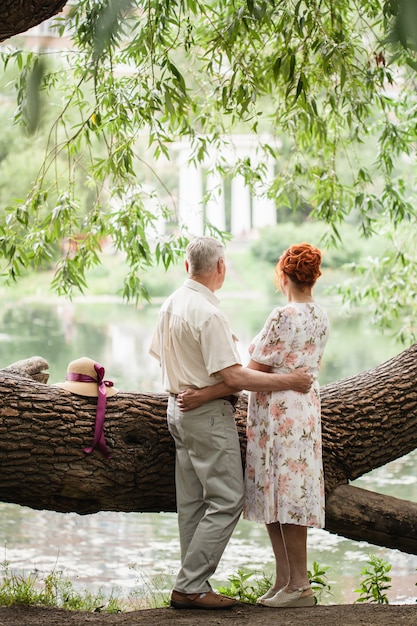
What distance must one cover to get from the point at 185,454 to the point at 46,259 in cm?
180

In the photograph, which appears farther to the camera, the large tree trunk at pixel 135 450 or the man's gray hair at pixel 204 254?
the large tree trunk at pixel 135 450

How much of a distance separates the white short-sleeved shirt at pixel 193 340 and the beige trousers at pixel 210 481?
0.13 meters

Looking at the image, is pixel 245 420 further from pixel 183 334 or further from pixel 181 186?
pixel 181 186

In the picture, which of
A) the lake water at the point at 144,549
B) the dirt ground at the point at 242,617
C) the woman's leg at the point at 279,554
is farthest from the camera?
the lake water at the point at 144,549

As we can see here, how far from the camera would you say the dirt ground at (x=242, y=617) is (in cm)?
350

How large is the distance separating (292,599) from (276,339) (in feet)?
3.59

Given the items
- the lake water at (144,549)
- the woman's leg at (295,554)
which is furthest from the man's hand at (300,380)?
the lake water at (144,549)

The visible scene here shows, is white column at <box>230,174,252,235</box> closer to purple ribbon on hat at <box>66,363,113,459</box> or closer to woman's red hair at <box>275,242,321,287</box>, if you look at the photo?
purple ribbon on hat at <box>66,363,113,459</box>

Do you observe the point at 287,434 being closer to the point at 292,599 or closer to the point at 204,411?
the point at 204,411

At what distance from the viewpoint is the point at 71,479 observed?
3.77 meters

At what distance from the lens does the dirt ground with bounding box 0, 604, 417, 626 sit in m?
3.50

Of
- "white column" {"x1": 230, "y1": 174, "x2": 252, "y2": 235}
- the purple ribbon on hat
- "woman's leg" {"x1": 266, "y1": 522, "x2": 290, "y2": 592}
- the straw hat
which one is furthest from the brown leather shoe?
"white column" {"x1": 230, "y1": 174, "x2": 252, "y2": 235}

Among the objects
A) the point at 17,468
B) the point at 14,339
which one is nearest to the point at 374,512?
the point at 17,468

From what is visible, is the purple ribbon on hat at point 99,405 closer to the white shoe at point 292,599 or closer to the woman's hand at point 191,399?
the woman's hand at point 191,399
